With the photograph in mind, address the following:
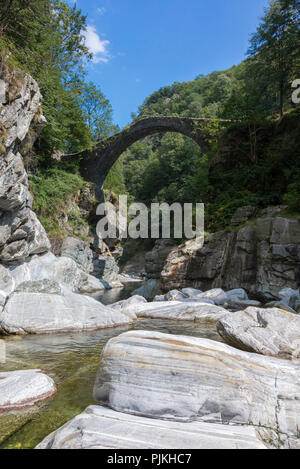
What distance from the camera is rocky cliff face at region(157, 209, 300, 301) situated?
9422mm

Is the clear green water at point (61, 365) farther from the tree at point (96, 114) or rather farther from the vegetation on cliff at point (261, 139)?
the tree at point (96, 114)

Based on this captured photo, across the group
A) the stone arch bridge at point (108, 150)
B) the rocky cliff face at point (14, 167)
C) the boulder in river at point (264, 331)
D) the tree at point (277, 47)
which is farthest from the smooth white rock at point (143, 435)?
the stone arch bridge at point (108, 150)

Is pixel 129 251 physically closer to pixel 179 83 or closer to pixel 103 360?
pixel 103 360

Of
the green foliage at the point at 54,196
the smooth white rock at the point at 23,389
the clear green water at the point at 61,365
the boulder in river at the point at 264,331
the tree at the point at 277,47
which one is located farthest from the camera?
the green foliage at the point at 54,196

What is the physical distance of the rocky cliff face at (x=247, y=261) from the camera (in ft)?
30.9

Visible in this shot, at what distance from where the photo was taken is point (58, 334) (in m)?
6.20

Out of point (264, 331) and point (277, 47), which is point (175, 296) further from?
point (277, 47)

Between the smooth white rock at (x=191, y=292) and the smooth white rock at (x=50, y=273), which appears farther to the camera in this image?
the smooth white rock at (x=50, y=273)

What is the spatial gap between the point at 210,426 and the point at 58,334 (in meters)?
4.74

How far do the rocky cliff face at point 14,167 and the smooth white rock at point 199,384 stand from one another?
803cm

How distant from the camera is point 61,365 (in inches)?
171

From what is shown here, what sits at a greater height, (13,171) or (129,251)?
(13,171)

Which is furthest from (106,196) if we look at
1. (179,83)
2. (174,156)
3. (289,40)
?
(179,83)

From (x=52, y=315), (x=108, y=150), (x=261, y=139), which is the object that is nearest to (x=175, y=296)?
(x=52, y=315)
